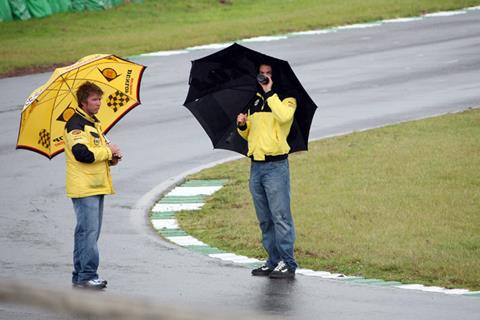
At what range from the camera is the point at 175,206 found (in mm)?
14031

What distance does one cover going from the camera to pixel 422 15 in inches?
1303

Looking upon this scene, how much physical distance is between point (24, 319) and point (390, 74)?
16787 mm

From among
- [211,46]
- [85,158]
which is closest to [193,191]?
[85,158]

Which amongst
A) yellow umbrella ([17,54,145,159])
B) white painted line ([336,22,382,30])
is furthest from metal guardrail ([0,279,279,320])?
white painted line ([336,22,382,30])

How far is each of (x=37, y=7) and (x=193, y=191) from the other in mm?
18797

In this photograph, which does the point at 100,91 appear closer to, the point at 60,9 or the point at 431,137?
the point at 431,137

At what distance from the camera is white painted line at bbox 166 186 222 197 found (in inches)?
581

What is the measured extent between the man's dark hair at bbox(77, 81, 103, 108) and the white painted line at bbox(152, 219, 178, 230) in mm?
3349

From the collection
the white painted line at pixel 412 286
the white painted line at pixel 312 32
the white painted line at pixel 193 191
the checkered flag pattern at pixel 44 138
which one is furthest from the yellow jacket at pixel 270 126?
the white painted line at pixel 312 32

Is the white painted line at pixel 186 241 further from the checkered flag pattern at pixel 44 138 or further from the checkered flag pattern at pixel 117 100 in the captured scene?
the checkered flag pattern at pixel 44 138

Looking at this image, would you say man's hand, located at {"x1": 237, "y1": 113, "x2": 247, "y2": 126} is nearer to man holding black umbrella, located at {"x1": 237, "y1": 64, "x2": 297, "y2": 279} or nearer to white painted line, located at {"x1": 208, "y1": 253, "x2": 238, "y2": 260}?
man holding black umbrella, located at {"x1": 237, "y1": 64, "x2": 297, "y2": 279}

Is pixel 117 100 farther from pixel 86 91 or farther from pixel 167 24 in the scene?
pixel 167 24

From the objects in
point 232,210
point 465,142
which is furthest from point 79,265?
point 465,142

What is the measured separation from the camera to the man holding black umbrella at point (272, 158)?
32.8 feet
